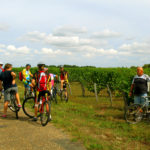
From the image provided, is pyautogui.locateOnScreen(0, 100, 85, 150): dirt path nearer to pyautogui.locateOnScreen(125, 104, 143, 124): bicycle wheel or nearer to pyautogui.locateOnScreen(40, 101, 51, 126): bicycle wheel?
pyautogui.locateOnScreen(40, 101, 51, 126): bicycle wheel

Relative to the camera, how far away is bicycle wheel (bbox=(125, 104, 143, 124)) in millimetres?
7250

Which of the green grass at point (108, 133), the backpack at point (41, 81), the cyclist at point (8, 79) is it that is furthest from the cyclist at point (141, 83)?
the cyclist at point (8, 79)

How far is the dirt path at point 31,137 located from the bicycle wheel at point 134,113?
2.64 m

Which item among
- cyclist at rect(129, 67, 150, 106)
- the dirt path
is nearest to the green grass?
the dirt path

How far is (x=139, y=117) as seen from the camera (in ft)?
23.9

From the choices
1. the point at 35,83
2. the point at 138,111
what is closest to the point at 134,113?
the point at 138,111

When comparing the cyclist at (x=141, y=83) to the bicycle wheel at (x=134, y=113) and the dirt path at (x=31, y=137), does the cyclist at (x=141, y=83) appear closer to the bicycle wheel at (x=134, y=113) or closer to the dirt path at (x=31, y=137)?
the bicycle wheel at (x=134, y=113)

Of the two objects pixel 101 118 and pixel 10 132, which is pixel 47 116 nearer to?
pixel 10 132

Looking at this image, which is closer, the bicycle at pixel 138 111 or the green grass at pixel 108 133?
the green grass at pixel 108 133

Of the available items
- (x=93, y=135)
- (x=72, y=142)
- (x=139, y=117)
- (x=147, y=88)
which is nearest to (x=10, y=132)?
(x=72, y=142)

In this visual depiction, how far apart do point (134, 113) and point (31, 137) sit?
3631mm

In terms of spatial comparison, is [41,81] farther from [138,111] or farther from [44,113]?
[138,111]

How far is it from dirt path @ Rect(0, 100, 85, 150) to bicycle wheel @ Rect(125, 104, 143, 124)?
2.64m

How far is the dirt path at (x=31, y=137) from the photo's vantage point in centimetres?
500
